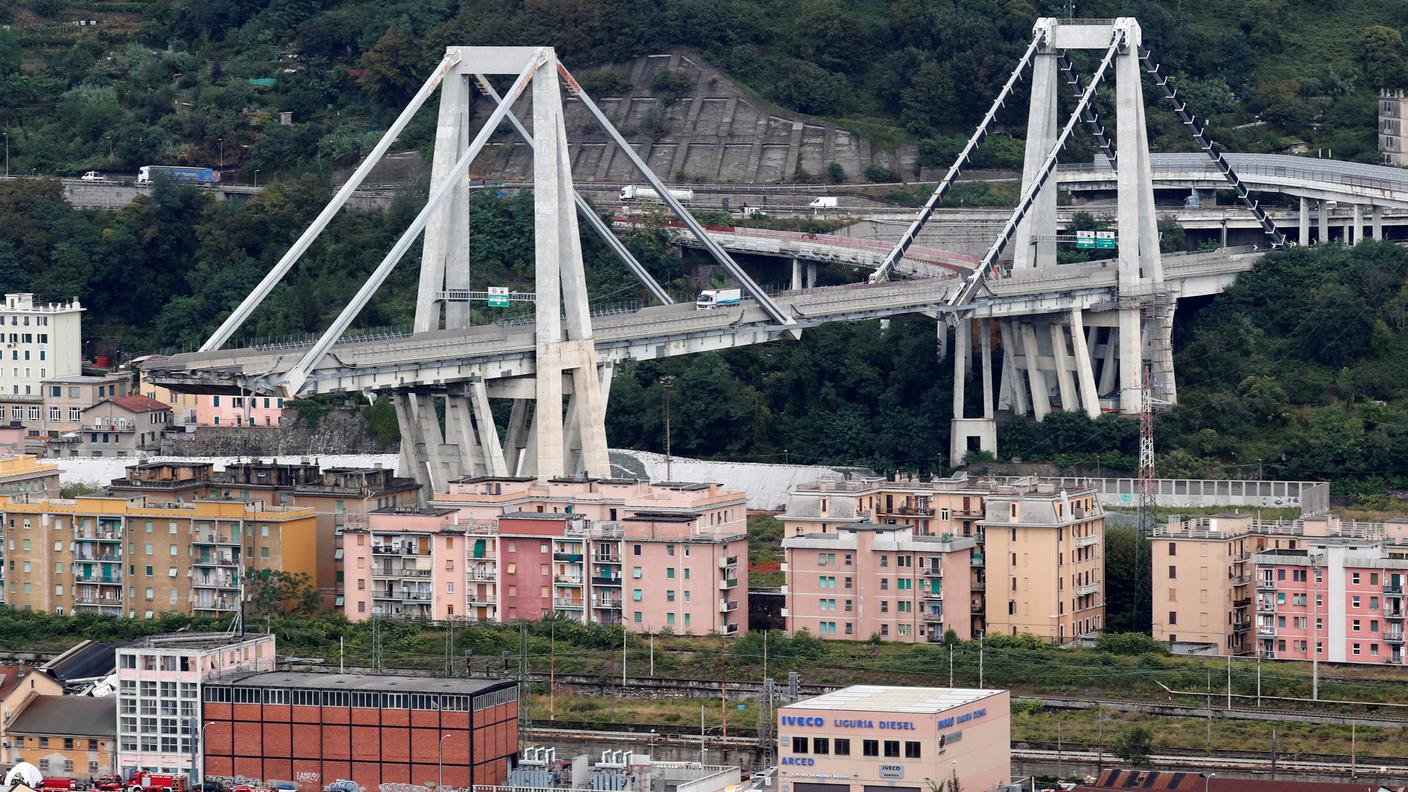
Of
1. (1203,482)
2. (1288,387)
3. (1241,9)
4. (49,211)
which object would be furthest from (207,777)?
(1241,9)

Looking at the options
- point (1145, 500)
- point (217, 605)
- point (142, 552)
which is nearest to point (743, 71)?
point (1145, 500)

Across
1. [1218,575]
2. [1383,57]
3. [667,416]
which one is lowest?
[1218,575]

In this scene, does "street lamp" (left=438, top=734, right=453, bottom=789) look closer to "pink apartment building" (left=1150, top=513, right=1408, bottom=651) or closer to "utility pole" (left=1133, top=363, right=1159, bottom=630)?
"pink apartment building" (left=1150, top=513, right=1408, bottom=651)

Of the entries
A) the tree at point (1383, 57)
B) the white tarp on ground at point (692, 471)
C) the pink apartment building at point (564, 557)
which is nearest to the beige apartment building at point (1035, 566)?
the pink apartment building at point (564, 557)

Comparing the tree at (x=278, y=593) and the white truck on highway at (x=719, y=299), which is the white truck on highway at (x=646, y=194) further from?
the tree at (x=278, y=593)

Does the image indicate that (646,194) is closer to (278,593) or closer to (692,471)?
(692,471)
